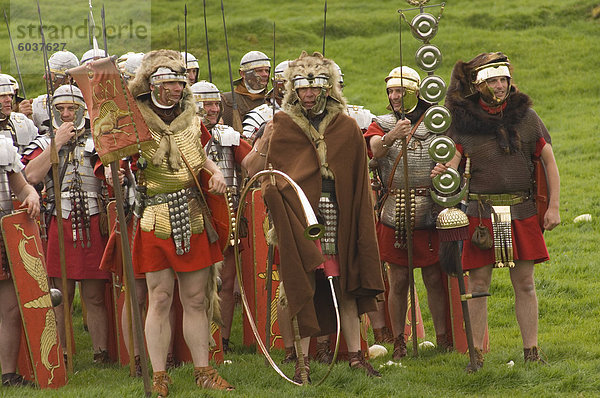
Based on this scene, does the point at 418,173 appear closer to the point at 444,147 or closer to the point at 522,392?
the point at 444,147

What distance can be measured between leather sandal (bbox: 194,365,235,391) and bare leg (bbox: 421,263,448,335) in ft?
6.70

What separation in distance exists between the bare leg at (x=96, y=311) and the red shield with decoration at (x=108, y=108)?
7.14 feet

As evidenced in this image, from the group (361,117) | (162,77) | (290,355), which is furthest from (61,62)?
(290,355)

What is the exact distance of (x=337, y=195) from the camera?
21.6 feet

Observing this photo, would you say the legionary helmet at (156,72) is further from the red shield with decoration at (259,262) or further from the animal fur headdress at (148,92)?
the red shield with decoration at (259,262)

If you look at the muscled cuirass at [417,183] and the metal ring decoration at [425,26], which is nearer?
the metal ring decoration at [425,26]

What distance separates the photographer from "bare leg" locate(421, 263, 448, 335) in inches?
312

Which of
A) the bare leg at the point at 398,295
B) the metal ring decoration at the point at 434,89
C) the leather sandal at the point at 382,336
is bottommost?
the leather sandal at the point at 382,336

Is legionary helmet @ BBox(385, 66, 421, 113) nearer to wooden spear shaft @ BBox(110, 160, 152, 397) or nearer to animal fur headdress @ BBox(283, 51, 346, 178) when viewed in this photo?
animal fur headdress @ BBox(283, 51, 346, 178)

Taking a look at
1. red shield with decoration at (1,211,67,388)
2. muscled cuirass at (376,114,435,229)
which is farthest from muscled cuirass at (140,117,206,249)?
muscled cuirass at (376,114,435,229)

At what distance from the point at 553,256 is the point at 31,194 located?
6.12 meters

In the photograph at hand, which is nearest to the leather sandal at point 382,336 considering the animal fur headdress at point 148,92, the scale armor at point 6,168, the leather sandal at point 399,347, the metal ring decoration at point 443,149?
the leather sandal at point 399,347

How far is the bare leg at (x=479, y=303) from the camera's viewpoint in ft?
23.2

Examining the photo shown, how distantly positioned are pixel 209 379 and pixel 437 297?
85.9 inches
